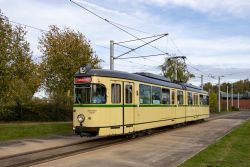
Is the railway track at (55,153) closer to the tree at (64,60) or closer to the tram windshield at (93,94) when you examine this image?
the tram windshield at (93,94)

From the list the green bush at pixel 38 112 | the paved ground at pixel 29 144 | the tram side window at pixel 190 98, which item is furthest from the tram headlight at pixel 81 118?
the green bush at pixel 38 112

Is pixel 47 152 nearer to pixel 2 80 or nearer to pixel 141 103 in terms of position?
pixel 141 103

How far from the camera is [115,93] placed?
19.1m

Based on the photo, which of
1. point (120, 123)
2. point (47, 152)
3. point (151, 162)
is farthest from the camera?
point (120, 123)

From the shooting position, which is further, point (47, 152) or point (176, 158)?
point (47, 152)

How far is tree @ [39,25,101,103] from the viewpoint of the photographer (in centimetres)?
3897

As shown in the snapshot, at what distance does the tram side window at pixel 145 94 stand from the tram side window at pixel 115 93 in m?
2.52

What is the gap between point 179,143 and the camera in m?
19.6

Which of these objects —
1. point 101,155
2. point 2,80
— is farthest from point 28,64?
point 101,155

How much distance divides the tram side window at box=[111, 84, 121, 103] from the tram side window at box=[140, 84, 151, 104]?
99.4 inches

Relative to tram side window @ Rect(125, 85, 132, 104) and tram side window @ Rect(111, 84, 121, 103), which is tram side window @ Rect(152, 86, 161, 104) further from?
tram side window @ Rect(111, 84, 121, 103)

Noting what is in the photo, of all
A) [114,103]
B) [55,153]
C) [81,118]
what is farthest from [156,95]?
[55,153]

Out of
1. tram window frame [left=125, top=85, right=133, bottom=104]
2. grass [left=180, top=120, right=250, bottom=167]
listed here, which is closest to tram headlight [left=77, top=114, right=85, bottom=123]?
tram window frame [left=125, top=85, right=133, bottom=104]

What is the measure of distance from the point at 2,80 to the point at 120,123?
9678mm
